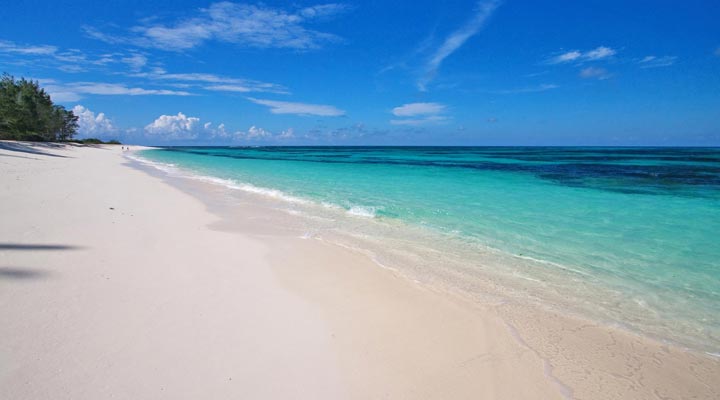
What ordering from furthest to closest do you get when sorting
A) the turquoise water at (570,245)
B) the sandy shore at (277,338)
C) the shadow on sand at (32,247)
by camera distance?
the shadow on sand at (32,247)
the turquoise water at (570,245)
the sandy shore at (277,338)

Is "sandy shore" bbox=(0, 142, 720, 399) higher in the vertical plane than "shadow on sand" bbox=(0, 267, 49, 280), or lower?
lower

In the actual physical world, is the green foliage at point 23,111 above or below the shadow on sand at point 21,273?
above

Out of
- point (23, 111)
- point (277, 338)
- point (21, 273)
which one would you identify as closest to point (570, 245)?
point (277, 338)

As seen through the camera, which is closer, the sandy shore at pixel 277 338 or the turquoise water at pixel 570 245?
the sandy shore at pixel 277 338

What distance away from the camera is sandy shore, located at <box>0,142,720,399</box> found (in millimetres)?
2584

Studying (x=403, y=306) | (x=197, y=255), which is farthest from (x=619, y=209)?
(x=197, y=255)

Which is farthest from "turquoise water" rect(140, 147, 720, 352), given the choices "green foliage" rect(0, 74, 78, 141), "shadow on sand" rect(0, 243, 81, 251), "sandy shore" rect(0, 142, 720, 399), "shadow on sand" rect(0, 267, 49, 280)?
"green foliage" rect(0, 74, 78, 141)

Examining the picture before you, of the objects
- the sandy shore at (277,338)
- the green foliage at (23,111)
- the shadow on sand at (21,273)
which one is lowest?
the sandy shore at (277,338)

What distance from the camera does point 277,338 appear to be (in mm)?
3195

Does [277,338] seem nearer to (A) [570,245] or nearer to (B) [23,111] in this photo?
(A) [570,245]

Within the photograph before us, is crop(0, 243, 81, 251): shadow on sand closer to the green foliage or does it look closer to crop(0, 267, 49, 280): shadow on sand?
crop(0, 267, 49, 280): shadow on sand

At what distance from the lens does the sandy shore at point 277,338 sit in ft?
8.48

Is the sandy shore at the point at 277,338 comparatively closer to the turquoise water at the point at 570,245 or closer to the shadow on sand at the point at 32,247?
the shadow on sand at the point at 32,247

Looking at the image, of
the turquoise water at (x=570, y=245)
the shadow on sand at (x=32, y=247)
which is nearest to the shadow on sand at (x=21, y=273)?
the shadow on sand at (x=32, y=247)
